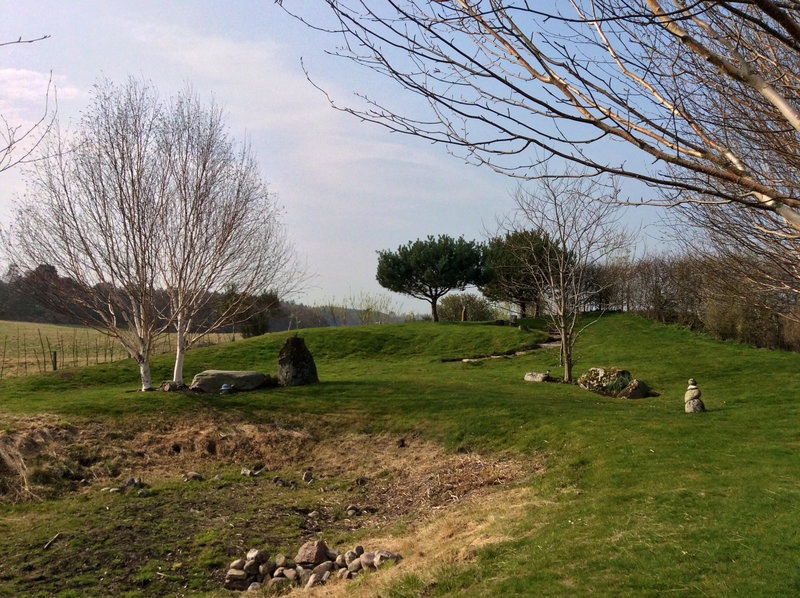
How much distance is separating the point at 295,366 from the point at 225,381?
7.34 ft

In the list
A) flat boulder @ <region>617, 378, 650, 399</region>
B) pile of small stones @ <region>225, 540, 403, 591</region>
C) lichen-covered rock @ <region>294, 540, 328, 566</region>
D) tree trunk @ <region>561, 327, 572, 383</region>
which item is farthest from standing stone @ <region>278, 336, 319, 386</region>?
lichen-covered rock @ <region>294, 540, 328, 566</region>

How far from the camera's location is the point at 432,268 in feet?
142

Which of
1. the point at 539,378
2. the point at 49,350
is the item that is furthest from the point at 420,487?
the point at 49,350

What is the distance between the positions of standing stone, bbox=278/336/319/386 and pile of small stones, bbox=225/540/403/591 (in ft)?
36.9

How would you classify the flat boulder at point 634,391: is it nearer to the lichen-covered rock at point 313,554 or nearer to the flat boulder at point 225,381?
the flat boulder at point 225,381

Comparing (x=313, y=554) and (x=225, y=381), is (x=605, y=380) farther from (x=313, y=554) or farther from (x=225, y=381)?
(x=313, y=554)

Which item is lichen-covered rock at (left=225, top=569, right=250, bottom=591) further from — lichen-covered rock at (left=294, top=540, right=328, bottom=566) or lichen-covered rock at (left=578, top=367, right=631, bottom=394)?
lichen-covered rock at (left=578, top=367, right=631, bottom=394)

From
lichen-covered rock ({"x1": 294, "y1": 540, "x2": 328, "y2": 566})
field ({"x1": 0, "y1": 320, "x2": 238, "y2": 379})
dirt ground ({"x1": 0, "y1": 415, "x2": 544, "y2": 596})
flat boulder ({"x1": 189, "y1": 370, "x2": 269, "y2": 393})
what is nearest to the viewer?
lichen-covered rock ({"x1": 294, "y1": 540, "x2": 328, "y2": 566})

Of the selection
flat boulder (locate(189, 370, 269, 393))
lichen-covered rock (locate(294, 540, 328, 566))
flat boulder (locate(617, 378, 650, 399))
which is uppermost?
flat boulder (locate(189, 370, 269, 393))

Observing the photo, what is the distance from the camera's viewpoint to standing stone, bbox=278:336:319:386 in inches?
735

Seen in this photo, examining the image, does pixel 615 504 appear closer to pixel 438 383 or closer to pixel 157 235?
pixel 438 383

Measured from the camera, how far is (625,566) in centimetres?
548

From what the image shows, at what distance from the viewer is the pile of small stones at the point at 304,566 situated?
6.84 m

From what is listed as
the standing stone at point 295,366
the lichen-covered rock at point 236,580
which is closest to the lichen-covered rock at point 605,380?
the standing stone at point 295,366
